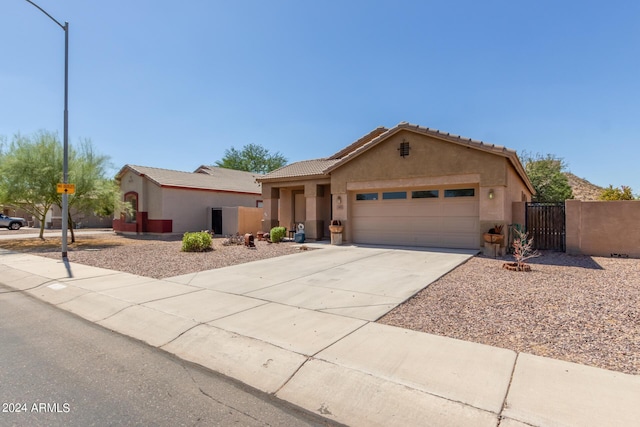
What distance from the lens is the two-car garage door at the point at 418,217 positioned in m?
14.1

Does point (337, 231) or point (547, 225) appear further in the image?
point (337, 231)

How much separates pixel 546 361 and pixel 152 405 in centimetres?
441

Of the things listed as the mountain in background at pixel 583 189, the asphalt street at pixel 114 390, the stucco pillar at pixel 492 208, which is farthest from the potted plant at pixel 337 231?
the mountain in background at pixel 583 189

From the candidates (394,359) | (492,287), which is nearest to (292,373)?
(394,359)

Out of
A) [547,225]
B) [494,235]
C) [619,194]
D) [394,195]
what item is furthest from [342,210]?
[619,194]

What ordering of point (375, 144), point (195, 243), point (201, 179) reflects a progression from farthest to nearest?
point (201, 179), point (375, 144), point (195, 243)

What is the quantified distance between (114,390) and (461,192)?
13.4 metres

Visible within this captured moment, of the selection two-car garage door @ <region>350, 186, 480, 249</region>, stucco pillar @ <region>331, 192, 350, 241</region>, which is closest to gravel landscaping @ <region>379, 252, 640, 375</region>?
two-car garage door @ <region>350, 186, 480, 249</region>

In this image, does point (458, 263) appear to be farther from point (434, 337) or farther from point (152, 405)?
point (152, 405)

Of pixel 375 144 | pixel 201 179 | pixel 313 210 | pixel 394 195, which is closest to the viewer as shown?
pixel 375 144

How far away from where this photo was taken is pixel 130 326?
5754 mm

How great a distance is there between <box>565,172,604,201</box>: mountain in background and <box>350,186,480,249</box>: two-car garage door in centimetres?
4522

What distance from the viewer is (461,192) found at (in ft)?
46.6

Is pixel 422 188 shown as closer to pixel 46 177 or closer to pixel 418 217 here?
pixel 418 217
